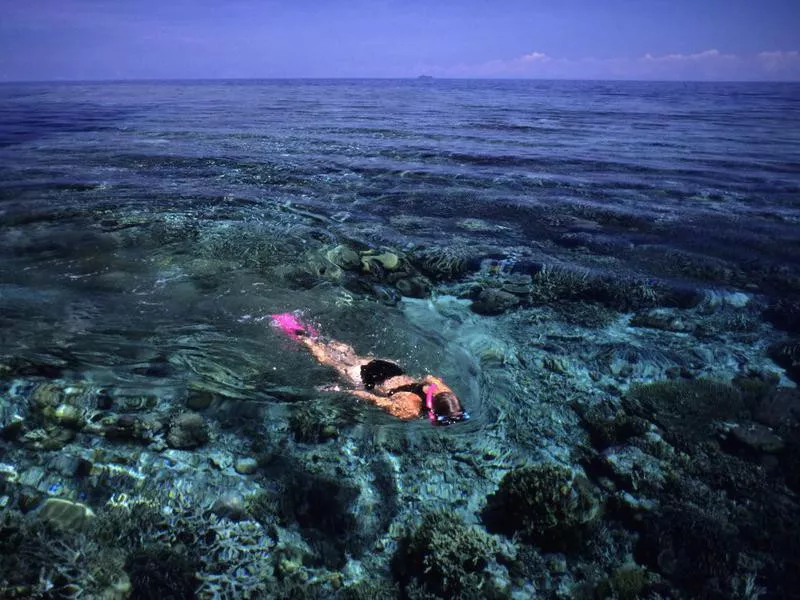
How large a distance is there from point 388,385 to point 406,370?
0.59 meters

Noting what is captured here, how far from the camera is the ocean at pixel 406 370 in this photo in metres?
4.88

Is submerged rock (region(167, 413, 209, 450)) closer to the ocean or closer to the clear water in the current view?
the ocean

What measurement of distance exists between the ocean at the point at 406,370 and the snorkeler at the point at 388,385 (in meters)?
0.20

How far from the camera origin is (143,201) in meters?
15.6

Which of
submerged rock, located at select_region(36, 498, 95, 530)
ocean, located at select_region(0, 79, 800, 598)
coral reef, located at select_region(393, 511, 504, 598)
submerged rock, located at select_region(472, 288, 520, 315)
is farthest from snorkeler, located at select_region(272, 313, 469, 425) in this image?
submerged rock, located at select_region(36, 498, 95, 530)

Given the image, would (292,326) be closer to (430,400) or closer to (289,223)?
(430,400)

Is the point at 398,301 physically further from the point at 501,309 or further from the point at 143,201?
the point at 143,201

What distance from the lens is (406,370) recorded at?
25.6 ft

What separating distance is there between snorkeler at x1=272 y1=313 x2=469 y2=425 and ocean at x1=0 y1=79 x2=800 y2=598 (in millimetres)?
205

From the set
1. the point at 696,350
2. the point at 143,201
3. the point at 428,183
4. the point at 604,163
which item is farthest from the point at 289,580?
the point at 604,163

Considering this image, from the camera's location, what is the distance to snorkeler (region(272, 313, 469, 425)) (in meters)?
6.85

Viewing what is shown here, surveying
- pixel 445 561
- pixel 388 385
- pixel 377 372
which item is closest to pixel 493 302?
pixel 377 372

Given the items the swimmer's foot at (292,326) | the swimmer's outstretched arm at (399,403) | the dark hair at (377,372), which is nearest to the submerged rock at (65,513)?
the swimmer's outstretched arm at (399,403)

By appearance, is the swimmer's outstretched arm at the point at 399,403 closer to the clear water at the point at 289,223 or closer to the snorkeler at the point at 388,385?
the snorkeler at the point at 388,385
